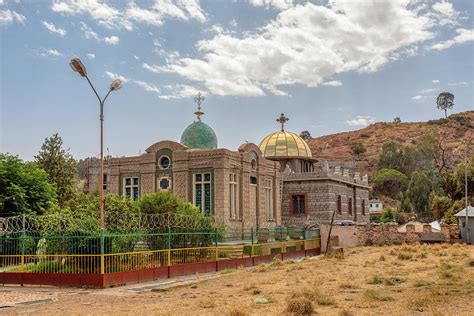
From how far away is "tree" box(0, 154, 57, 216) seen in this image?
2519 centimetres

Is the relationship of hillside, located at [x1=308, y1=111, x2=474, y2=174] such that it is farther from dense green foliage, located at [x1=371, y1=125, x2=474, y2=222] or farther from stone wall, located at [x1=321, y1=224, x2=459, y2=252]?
stone wall, located at [x1=321, y1=224, x2=459, y2=252]

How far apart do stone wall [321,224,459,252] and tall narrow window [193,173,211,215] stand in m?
8.25

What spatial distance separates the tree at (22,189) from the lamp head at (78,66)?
10.4 metres

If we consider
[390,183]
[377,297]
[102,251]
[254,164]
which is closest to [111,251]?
[102,251]

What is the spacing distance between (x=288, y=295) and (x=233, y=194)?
20.6 metres

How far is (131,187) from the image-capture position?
37906mm

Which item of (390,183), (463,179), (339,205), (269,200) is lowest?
(339,205)

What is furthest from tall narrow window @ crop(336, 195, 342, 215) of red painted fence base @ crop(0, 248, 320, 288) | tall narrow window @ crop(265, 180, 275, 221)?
red painted fence base @ crop(0, 248, 320, 288)

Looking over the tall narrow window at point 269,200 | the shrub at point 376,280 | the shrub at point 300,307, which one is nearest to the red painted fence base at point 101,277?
the shrub at point 376,280

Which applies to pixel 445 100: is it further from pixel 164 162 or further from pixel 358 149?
pixel 164 162

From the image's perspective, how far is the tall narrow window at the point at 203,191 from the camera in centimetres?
3494

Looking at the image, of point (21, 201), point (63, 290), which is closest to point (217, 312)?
point (63, 290)

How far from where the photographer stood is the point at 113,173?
38562 mm

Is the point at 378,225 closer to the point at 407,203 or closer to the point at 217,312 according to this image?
the point at 217,312
